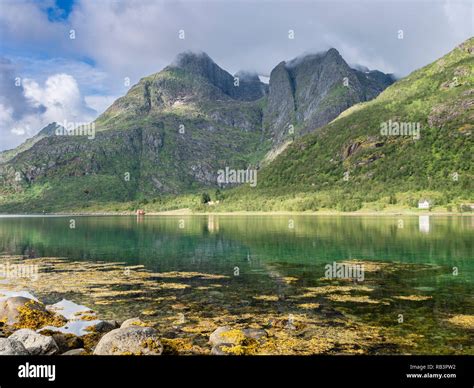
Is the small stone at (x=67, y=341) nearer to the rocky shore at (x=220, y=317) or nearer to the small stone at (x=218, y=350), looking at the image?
the rocky shore at (x=220, y=317)

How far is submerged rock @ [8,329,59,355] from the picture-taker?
21297 millimetres

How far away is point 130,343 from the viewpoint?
2106cm

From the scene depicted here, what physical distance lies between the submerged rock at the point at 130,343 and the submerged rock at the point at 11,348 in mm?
3350

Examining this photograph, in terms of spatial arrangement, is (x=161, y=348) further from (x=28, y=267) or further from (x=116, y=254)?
(x=116, y=254)

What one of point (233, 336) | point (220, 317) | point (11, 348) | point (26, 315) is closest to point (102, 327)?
point (26, 315)

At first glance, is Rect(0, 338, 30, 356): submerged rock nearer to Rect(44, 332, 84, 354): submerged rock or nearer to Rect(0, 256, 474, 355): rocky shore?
Rect(0, 256, 474, 355): rocky shore

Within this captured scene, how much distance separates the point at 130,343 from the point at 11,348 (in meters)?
5.25

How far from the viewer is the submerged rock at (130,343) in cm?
2077

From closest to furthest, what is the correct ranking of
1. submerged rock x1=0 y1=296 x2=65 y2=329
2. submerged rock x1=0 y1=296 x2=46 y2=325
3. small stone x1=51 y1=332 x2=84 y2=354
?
small stone x1=51 y1=332 x2=84 y2=354 < submerged rock x1=0 y1=296 x2=65 y2=329 < submerged rock x1=0 y1=296 x2=46 y2=325

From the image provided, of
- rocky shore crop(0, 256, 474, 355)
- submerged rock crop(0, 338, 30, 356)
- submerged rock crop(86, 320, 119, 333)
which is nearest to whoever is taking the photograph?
submerged rock crop(0, 338, 30, 356)

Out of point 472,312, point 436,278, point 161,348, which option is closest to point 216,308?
point 161,348

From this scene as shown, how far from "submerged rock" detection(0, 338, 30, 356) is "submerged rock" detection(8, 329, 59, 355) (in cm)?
111

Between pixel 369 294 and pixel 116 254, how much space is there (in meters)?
45.8

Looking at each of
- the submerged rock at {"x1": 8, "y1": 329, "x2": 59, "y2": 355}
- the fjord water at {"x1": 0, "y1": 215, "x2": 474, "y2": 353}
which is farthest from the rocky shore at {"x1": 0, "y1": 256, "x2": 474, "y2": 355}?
the fjord water at {"x1": 0, "y1": 215, "x2": 474, "y2": 353}
